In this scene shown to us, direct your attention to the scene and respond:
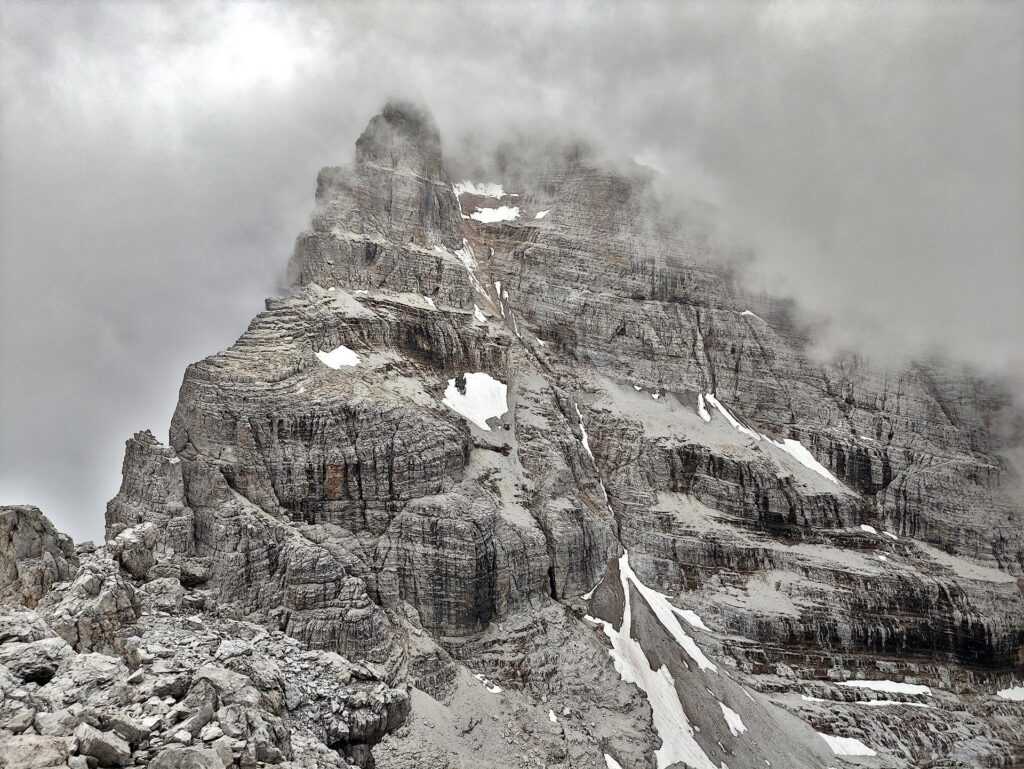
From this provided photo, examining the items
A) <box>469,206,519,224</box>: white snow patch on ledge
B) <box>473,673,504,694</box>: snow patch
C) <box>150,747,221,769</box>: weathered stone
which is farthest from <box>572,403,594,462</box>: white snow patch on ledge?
<box>150,747,221,769</box>: weathered stone

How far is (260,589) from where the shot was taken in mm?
56625

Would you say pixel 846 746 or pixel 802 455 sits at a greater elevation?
pixel 802 455

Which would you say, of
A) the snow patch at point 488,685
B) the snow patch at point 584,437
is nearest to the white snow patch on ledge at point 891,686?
the snow patch at point 584,437

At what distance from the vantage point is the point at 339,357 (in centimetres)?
7431

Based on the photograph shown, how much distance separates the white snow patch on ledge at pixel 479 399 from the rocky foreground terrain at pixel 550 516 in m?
0.43

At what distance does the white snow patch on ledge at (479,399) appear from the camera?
81.9 meters

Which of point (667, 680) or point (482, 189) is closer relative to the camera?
point (667, 680)

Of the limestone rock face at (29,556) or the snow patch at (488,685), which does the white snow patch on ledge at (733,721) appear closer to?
the snow patch at (488,685)

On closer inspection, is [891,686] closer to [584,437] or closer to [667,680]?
[667,680]

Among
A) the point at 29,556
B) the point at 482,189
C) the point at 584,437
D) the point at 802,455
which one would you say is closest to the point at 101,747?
the point at 29,556

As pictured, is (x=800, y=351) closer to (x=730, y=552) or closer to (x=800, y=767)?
(x=730, y=552)

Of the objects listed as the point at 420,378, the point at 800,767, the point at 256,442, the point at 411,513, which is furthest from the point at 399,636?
the point at 800,767

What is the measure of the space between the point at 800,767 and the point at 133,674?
2824 inches

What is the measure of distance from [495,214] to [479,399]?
47331 millimetres
